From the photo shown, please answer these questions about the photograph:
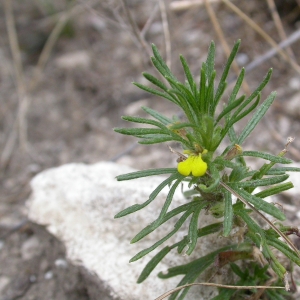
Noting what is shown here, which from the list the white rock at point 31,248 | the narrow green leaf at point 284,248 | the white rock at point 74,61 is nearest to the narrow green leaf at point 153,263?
the narrow green leaf at point 284,248

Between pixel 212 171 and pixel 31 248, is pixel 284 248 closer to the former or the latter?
pixel 212 171


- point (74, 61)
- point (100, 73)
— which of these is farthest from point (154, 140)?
point (74, 61)

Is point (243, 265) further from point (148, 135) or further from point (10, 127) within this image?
point (10, 127)

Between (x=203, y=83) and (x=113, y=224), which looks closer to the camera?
(x=203, y=83)

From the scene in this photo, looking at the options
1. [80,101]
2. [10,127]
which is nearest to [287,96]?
[80,101]

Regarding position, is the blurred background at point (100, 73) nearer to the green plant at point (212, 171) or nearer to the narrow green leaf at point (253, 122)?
the green plant at point (212, 171)

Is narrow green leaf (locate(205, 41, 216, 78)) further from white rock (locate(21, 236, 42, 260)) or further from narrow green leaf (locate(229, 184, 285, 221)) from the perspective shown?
white rock (locate(21, 236, 42, 260))
